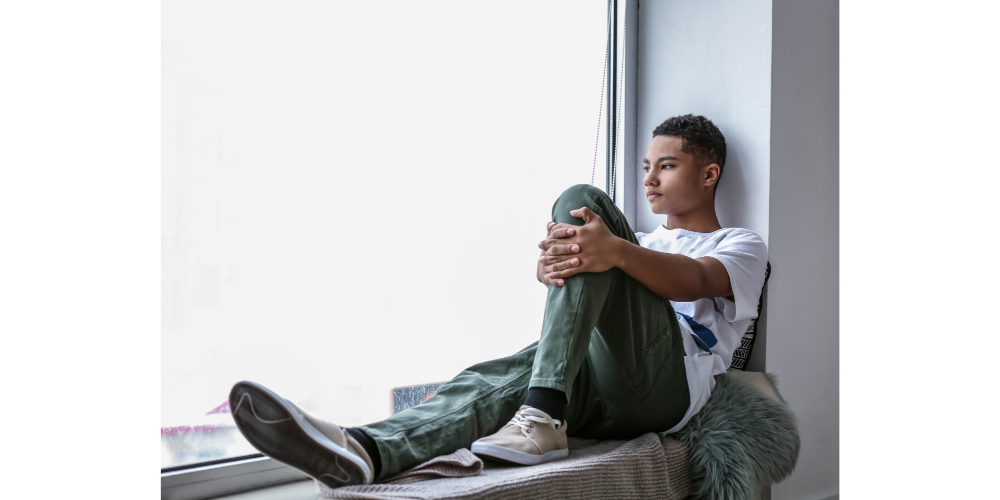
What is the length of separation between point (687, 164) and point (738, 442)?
0.71 meters

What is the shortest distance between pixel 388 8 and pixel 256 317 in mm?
781

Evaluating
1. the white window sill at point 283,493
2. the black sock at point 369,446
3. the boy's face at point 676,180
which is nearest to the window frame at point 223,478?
the white window sill at point 283,493

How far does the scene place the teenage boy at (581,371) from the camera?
864 mm

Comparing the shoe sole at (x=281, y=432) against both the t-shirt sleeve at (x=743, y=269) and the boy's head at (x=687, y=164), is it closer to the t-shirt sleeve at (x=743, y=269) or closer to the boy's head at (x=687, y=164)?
the t-shirt sleeve at (x=743, y=269)

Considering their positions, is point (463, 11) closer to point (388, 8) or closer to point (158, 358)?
point (388, 8)

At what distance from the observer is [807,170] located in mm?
1533

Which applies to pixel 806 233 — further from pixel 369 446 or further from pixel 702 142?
pixel 369 446

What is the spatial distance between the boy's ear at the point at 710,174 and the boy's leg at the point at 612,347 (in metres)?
0.43

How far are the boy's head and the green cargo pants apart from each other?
0.41m

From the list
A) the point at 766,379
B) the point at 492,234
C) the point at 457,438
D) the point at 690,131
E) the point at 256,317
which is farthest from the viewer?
the point at 492,234

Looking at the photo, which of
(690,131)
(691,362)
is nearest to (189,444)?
(691,362)

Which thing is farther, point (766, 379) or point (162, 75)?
point (766, 379)

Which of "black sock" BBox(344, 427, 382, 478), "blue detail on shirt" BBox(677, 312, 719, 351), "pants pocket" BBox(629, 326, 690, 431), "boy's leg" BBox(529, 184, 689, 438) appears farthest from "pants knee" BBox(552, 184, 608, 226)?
"black sock" BBox(344, 427, 382, 478)

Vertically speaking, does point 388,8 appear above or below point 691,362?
above
